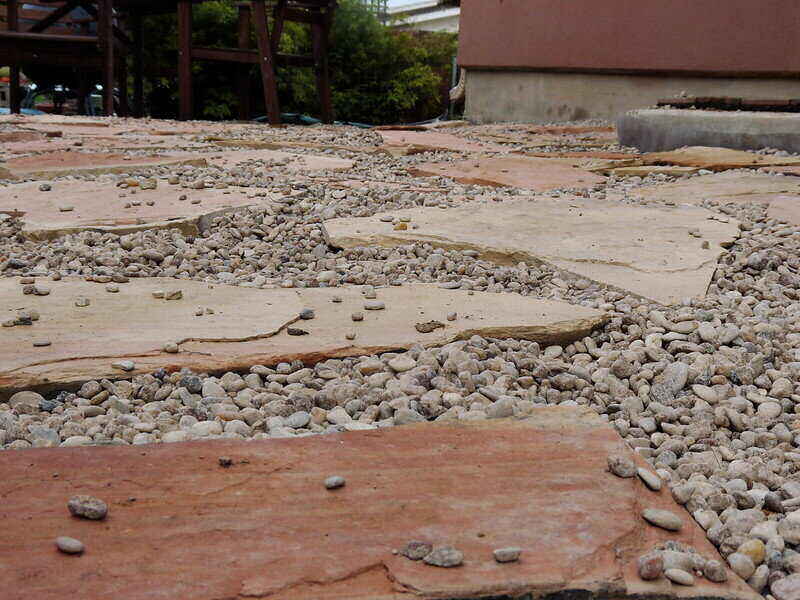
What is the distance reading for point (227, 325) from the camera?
1.60m

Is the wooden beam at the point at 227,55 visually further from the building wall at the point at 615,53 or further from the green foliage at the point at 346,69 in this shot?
the building wall at the point at 615,53

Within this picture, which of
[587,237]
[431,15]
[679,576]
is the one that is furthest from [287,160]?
[431,15]

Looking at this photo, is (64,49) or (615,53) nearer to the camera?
(64,49)

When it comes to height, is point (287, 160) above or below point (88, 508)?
above

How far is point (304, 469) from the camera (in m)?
1.03

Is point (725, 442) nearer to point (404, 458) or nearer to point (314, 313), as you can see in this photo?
point (404, 458)

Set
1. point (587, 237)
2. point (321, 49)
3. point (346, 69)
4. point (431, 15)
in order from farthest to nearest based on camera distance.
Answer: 1. point (431, 15)
2. point (346, 69)
3. point (321, 49)
4. point (587, 237)

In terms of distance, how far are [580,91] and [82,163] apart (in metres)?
4.79

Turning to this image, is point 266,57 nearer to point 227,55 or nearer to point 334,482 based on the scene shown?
point 227,55

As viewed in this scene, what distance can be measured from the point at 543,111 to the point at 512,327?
617 centimetres

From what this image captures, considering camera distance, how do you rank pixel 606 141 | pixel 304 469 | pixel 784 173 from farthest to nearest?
pixel 606 141 < pixel 784 173 < pixel 304 469

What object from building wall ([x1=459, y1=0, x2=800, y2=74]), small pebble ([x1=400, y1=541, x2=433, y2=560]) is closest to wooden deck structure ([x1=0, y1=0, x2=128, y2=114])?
building wall ([x1=459, y1=0, x2=800, y2=74])

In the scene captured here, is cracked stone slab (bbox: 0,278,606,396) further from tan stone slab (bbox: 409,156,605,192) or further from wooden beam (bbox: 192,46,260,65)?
wooden beam (bbox: 192,46,260,65)

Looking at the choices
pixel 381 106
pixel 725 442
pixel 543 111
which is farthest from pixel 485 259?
pixel 381 106
